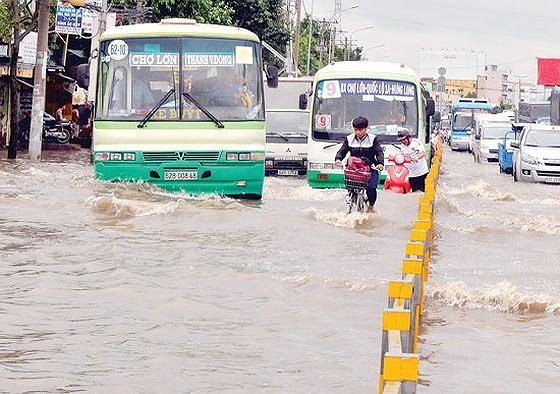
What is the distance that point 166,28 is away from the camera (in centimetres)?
1866

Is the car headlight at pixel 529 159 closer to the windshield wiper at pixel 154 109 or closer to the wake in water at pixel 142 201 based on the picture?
the wake in water at pixel 142 201

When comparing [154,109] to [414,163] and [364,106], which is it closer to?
[414,163]

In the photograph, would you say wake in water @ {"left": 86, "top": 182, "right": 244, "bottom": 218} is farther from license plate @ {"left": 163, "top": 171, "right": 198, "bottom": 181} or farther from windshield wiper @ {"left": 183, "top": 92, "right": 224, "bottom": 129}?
windshield wiper @ {"left": 183, "top": 92, "right": 224, "bottom": 129}

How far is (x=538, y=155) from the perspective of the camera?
3128 centimetres

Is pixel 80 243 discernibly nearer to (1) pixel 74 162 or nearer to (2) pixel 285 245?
(2) pixel 285 245

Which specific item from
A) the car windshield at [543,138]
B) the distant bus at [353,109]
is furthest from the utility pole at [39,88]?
the car windshield at [543,138]

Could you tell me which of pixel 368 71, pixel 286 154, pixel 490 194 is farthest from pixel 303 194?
pixel 286 154

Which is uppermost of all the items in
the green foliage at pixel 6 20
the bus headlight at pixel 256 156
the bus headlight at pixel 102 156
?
the green foliage at pixel 6 20

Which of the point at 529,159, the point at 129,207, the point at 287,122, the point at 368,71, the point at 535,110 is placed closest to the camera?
the point at 129,207

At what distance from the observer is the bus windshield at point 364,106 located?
2230 centimetres

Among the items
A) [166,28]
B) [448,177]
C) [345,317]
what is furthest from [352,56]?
[345,317]

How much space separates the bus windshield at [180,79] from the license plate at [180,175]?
0.78 metres

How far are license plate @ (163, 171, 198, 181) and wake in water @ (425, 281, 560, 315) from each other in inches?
301

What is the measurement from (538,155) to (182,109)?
50.2 feet
